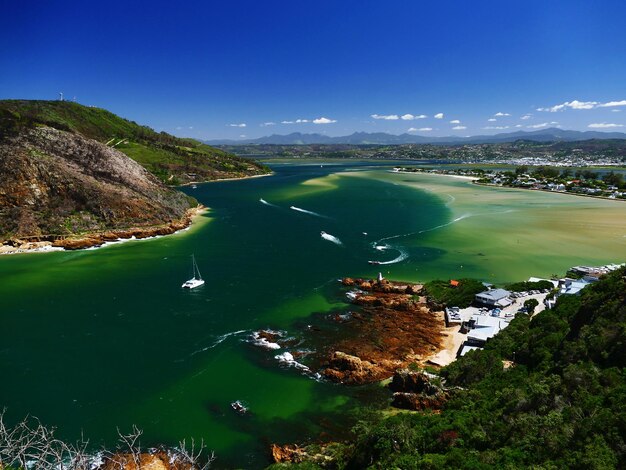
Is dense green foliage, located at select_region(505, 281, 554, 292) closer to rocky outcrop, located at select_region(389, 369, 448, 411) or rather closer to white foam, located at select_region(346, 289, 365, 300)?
white foam, located at select_region(346, 289, 365, 300)

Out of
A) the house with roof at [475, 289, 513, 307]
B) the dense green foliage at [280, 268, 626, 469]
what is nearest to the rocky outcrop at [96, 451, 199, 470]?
the dense green foliage at [280, 268, 626, 469]

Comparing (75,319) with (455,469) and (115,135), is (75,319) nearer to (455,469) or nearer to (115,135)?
(455,469)

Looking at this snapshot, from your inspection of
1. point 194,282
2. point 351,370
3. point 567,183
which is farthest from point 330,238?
point 567,183

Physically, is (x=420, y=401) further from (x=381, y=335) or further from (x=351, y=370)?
(x=381, y=335)

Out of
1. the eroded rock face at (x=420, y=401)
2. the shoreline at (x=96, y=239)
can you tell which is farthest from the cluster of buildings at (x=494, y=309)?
the shoreline at (x=96, y=239)

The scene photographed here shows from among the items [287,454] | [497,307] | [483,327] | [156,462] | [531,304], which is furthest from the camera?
[497,307]

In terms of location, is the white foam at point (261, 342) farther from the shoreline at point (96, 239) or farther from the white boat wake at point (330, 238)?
the shoreline at point (96, 239)

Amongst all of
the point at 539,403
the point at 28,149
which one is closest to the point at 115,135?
the point at 28,149
